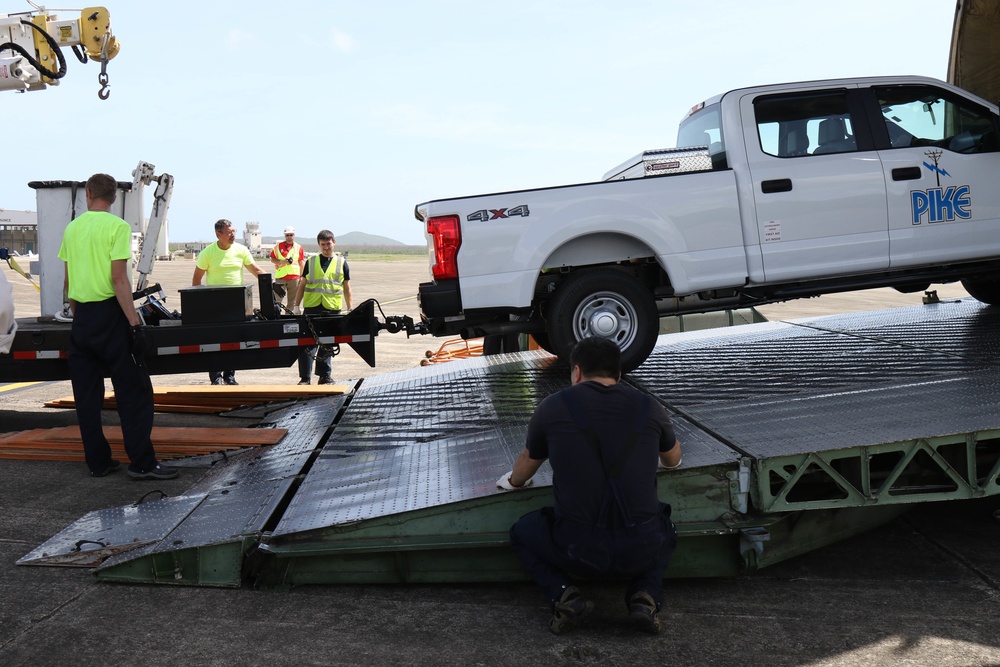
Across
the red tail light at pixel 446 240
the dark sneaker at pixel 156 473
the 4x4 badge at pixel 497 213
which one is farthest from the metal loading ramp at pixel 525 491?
the 4x4 badge at pixel 497 213

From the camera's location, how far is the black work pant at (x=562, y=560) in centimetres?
359

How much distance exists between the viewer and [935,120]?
21.4ft

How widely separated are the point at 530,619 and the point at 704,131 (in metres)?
4.25

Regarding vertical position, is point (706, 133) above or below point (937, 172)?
above

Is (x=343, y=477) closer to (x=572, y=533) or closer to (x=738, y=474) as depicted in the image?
(x=572, y=533)

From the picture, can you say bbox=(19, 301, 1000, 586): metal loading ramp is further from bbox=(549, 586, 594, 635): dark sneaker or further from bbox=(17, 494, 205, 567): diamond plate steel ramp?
bbox=(549, 586, 594, 635): dark sneaker

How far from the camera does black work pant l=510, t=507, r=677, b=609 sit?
3592 mm

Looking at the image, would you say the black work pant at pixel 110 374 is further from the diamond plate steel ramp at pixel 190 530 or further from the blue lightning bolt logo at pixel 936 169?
the blue lightning bolt logo at pixel 936 169

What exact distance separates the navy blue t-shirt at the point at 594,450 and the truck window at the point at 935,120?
3.97 meters

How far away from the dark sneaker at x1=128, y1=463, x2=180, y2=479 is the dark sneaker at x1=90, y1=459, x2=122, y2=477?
0.22 meters

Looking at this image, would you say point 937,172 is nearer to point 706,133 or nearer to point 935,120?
point 935,120

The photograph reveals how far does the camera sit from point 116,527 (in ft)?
15.4

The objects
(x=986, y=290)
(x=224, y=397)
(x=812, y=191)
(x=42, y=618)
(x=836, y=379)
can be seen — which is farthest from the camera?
(x=986, y=290)

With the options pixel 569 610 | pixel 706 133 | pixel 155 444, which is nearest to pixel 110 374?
pixel 155 444
